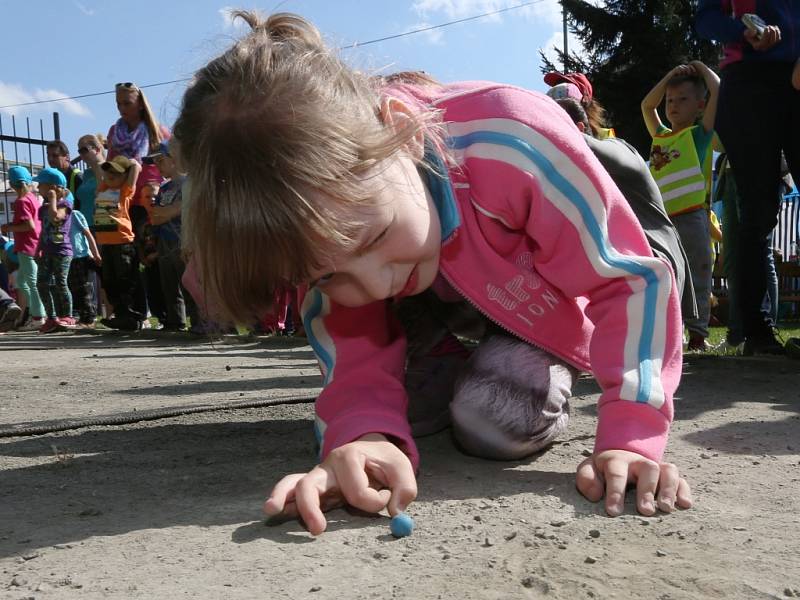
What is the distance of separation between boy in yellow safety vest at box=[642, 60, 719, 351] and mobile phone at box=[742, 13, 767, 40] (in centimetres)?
94

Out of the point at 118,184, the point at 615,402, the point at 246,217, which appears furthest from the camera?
the point at 118,184

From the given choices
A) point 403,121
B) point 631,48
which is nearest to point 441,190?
point 403,121

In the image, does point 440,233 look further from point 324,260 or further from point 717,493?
point 717,493

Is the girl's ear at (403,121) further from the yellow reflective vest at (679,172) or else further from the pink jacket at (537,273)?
the yellow reflective vest at (679,172)

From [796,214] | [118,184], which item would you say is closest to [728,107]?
[118,184]

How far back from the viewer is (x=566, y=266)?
162 cm

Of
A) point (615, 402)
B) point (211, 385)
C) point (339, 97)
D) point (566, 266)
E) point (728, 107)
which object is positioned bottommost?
point (211, 385)

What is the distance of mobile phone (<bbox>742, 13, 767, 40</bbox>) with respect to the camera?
2918 mm

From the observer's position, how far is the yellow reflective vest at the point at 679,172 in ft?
14.0

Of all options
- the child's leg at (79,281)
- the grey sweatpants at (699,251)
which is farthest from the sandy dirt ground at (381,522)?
the child's leg at (79,281)

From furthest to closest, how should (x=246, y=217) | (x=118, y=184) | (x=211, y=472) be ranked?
(x=118, y=184) < (x=211, y=472) < (x=246, y=217)

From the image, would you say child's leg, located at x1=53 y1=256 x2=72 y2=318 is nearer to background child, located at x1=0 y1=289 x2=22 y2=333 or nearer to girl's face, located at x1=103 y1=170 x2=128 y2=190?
background child, located at x1=0 y1=289 x2=22 y2=333

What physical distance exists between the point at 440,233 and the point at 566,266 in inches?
10.1

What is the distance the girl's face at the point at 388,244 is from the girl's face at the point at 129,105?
5493 mm
